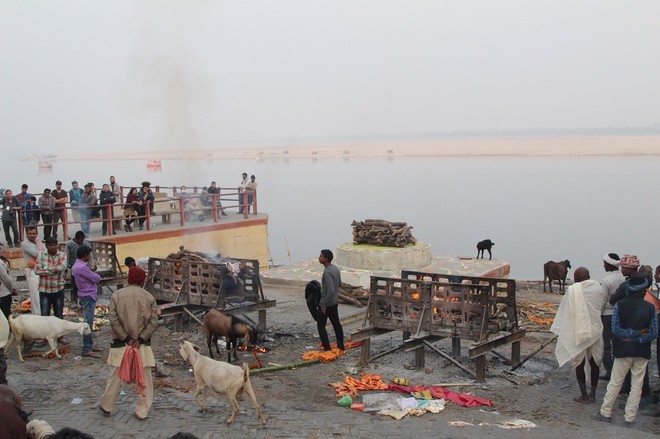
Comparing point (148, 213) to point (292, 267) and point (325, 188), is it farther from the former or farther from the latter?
point (325, 188)

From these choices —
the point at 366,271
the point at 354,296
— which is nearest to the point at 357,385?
the point at 354,296

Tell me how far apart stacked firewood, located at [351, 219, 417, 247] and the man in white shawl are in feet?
34.3

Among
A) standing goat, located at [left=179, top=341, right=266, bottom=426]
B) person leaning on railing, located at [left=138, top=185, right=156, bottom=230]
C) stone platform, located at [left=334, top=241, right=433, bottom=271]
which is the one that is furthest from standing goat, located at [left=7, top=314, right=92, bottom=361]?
person leaning on railing, located at [left=138, top=185, right=156, bottom=230]

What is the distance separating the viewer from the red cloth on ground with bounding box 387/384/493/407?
829 centimetres

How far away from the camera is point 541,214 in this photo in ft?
237

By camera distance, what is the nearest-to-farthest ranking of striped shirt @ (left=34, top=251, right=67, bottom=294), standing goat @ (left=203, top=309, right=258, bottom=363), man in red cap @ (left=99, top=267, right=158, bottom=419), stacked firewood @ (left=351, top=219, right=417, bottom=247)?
man in red cap @ (left=99, top=267, right=158, bottom=419)
standing goat @ (left=203, top=309, right=258, bottom=363)
striped shirt @ (left=34, top=251, right=67, bottom=294)
stacked firewood @ (left=351, top=219, right=417, bottom=247)

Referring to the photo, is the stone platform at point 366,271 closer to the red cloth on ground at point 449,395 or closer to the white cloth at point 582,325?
the red cloth on ground at point 449,395

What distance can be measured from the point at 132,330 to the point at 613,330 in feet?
17.7

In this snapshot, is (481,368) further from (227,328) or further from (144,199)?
(144,199)

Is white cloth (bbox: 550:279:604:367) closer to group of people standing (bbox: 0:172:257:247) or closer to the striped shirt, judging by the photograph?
the striped shirt

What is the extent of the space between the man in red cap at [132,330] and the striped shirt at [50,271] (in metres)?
2.97

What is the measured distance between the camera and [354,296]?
15.3 meters

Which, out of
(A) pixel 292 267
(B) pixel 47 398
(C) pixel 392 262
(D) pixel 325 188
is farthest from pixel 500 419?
(D) pixel 325 188

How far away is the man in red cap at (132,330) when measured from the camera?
7582mm
